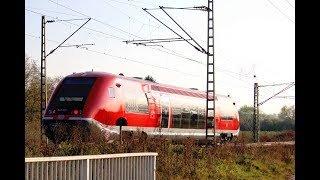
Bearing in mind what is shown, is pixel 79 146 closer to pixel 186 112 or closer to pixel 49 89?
pixel 186 112

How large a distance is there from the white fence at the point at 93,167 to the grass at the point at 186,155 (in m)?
3.45

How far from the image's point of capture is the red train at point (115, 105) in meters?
19.9

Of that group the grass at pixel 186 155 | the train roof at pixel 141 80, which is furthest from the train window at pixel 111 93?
the grass at pixel 186 155

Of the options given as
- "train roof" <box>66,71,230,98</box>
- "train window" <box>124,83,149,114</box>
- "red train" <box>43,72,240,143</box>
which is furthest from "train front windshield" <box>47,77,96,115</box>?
"train window" <box>124,83,149,114</box>

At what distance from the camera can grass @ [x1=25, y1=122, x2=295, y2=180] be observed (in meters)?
15.3

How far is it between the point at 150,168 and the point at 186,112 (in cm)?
1448

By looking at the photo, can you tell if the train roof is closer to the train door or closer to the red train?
the red train

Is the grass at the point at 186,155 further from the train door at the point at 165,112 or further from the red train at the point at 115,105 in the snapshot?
the train door at the point at 165,112

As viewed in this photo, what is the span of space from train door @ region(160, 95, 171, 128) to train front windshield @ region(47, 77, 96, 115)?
4.68 m

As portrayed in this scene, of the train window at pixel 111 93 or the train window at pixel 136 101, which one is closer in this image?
the train window at pixel 111 93
